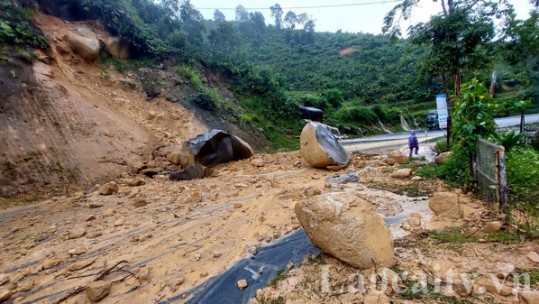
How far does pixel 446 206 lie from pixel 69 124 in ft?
31.6

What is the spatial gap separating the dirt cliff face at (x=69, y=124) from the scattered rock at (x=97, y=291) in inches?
214

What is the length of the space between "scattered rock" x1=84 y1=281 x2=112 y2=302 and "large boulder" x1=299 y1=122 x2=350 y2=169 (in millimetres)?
5743

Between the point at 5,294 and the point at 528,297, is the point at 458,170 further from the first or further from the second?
the point at 5,294

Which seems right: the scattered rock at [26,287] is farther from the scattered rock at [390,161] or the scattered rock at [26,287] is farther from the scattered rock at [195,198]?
the scattered rock at [390,161]

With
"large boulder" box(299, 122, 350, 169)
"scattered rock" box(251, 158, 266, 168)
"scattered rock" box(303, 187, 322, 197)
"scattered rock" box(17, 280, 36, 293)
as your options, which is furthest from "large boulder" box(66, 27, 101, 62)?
"scattered rock" box(303, 187, 322, 197)

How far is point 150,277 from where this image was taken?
318cm

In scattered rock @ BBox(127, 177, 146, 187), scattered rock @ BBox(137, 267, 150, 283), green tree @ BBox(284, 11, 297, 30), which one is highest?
green tree @ BBox(284, 11, 297, 30)

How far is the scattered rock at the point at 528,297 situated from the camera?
203 centimetres

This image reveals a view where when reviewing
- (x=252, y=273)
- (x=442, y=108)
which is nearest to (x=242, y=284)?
(x=252, y=273)

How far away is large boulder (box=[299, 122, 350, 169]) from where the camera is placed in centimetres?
766

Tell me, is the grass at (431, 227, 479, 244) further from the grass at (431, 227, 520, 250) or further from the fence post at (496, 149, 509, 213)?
the fence post at (496, 149, 509, 213)

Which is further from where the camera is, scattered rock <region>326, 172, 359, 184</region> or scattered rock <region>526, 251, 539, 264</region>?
scattered rock <region>326, 172, 359, 184</region>

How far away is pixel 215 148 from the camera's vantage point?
30.1 ft

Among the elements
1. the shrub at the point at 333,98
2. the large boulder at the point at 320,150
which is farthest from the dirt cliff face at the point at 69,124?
the shrub at the point at 333,98
